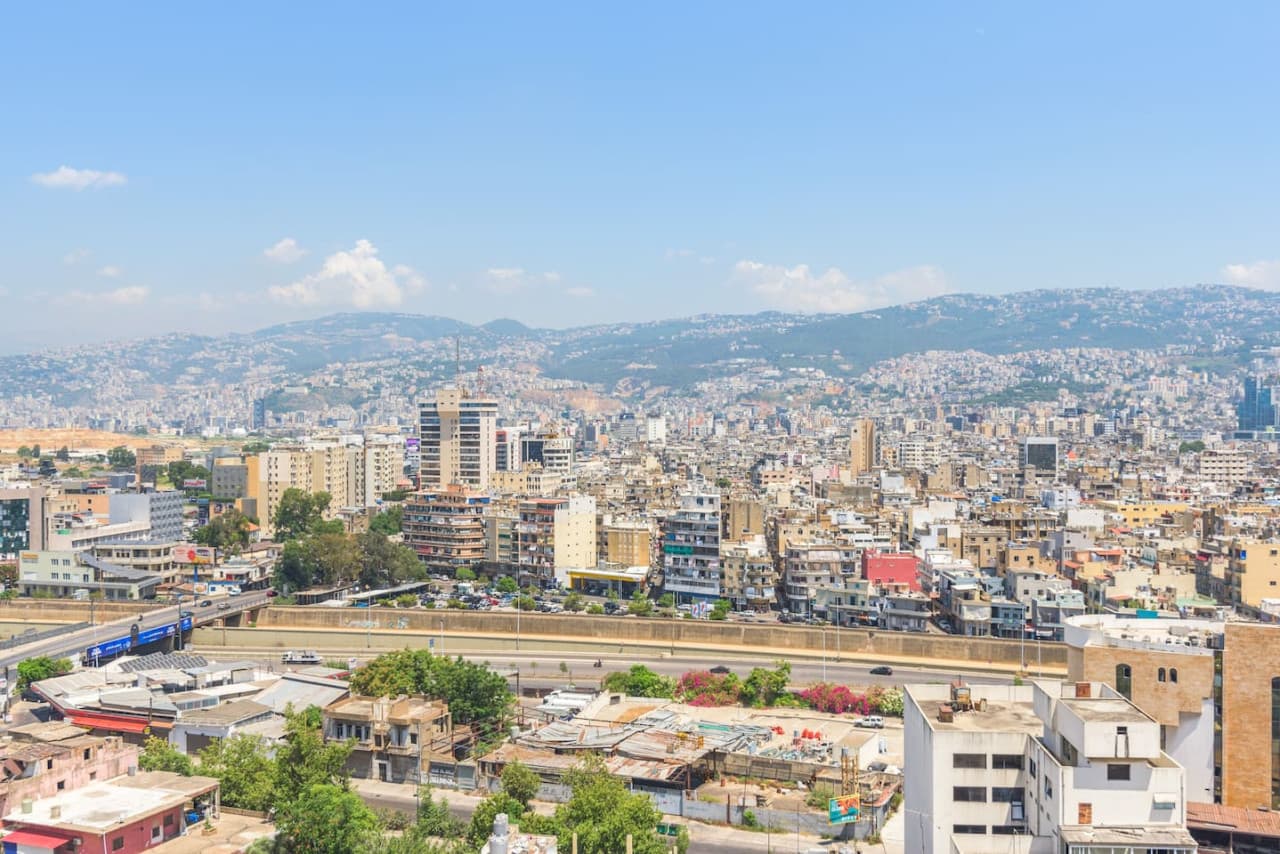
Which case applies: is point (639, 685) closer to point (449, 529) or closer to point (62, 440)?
point (449, 529)

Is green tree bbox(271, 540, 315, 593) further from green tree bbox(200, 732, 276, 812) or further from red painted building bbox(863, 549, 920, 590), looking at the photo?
green tree bbox(200, 732, 276, 812)

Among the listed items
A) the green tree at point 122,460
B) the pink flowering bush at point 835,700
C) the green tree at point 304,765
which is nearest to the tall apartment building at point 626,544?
the pink flowering bush at point 835,700

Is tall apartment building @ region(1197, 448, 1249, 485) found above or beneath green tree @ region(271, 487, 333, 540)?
above

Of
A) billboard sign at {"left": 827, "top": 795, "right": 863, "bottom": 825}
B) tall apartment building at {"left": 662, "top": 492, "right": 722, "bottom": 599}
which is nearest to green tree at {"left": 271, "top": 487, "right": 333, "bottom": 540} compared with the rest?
tall apartment building at {"left": 662, "top": 492, "right": 722, "bottom": 599}

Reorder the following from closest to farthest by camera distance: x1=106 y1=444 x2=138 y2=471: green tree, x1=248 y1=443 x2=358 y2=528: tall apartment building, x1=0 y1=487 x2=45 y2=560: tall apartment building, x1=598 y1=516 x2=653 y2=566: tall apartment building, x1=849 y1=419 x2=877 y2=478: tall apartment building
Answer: x1=598 y1=516 x2=653 y2=566: tall apartment building < x1=0 y1=487 x2=45 y2=560: tall apartment building < x1=248 y1=443 x2=358 y2=528: tall apartment building < x1=106 y1=444 x2=138 y2=471: green tree < x1=849 y1=419 x2=877 y2=478: tall apartment building

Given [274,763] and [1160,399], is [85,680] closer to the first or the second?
[274,763]

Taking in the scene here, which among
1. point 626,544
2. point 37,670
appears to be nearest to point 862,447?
point 626,544
